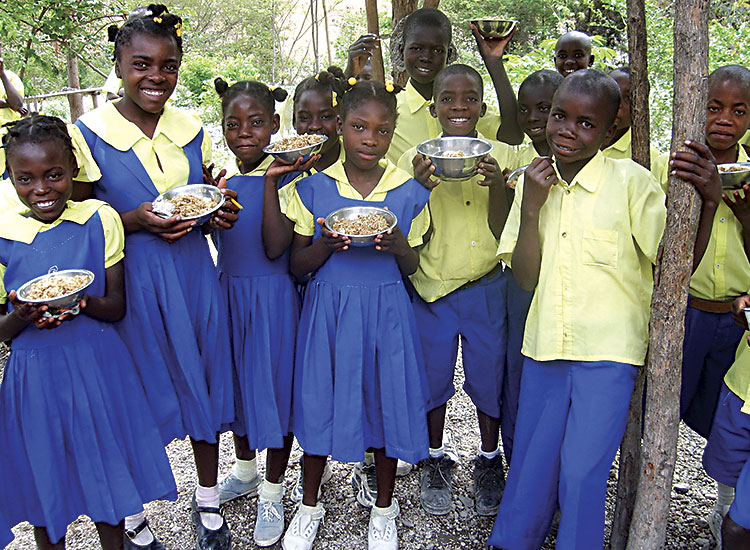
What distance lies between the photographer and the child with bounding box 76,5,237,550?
2.21 metres

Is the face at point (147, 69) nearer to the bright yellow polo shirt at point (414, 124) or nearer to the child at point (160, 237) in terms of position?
the child at point (160, 237)

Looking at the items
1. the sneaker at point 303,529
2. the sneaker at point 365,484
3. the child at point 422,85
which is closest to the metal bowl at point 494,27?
the child at point 422,85

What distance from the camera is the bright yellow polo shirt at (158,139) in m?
2.21

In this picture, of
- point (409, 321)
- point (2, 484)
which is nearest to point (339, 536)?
point (409, 321)

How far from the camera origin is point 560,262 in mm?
2098

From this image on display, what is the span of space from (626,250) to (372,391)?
1026 mm

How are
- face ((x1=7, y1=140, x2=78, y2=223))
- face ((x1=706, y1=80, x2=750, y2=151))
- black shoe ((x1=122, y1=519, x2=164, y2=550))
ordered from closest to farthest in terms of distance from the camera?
face ((x1=7, y1=140, x2=78, y2=223)) < face ((x1=706, y1=80, x2=750, y2=151)) < black shoe ((x1=122, y1=519, x2=164, y2=550))

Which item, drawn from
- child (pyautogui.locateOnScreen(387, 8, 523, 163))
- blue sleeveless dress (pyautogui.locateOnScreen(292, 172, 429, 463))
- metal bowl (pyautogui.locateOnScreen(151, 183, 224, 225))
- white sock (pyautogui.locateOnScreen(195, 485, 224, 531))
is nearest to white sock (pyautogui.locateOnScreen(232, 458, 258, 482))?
white sock (pyautogui.locateOnScreen(195, 485, 224, 531))

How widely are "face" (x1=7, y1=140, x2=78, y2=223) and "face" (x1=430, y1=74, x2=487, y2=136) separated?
1.40 meters

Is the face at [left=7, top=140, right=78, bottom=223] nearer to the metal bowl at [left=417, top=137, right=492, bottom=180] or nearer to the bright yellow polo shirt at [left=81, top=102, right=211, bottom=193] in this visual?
the bright yellow polo shirt at [left=81, top=102, right=211, bottom=193]

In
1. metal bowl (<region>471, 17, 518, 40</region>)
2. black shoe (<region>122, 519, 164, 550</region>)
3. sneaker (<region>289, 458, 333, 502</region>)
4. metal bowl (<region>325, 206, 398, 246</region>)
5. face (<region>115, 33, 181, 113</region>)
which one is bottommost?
sneaker (<region>289, 458, 333, 502</region>)

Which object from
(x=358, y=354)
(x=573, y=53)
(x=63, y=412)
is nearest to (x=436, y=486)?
(x=358, y=354)

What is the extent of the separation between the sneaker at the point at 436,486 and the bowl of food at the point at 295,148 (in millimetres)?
1439

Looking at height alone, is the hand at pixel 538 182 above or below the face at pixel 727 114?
below
